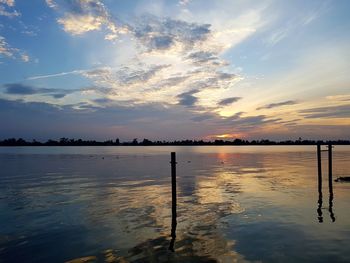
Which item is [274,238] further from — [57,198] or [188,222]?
[57,198]

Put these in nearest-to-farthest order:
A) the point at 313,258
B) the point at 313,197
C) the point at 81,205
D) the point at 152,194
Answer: the point at 313,258, the point at 81,205, the point at 313,197, the point at 152,194

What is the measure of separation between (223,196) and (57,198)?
49.1ft

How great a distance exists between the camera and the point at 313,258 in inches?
572

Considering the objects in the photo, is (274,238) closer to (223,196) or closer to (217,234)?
(217,234)

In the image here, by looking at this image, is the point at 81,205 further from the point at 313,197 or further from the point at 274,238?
the point at 313,197

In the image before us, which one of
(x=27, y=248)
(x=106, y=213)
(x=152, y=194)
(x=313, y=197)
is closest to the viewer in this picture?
(x=27, y=248)

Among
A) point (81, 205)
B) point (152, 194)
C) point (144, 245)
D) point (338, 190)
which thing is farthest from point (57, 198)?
point (338, 190)

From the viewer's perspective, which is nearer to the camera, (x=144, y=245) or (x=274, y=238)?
(x=144, y=245)

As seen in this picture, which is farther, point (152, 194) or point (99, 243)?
point (152, 194)

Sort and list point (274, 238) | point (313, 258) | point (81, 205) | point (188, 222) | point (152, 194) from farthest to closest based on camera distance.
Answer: point (152, 194)
point (81, 205)
point (188, 222)
point (274, 238)
point (313, 258)

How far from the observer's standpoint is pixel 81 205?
1082 inches

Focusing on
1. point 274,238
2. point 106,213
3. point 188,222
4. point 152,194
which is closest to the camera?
point 274,238

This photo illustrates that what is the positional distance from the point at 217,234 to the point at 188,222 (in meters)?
3.36

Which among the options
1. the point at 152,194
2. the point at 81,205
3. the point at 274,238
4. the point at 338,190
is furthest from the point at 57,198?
the point at 338,190
